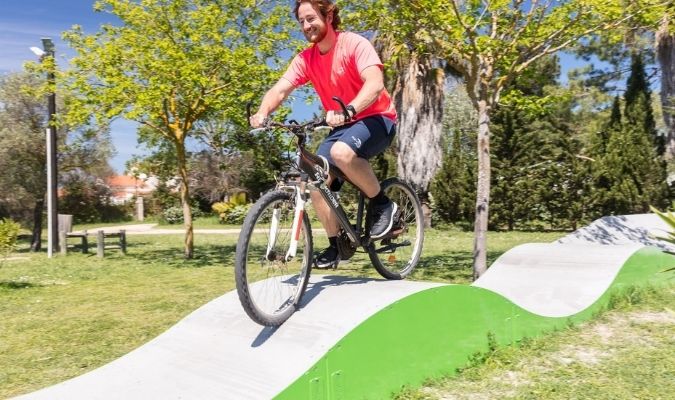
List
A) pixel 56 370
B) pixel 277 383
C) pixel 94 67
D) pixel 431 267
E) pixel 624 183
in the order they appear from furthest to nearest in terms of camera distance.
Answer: pixel 624 183 → pixel 94 67 → pixel 431 267 → pixel 56 370 → pixel 277 383

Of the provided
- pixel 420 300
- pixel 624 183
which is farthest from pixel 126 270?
pixel 624 183

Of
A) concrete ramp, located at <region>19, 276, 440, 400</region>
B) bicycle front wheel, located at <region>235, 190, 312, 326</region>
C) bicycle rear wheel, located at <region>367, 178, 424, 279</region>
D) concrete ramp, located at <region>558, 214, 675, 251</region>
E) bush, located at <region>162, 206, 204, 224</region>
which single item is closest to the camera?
concrete ramp, located at <region>19, 276, 440, 400</region>

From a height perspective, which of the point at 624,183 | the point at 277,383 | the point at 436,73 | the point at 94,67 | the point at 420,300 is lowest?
the point at 277,383

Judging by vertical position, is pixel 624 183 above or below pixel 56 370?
above

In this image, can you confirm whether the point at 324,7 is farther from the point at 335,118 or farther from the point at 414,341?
the point at 414,341

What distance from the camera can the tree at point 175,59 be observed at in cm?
1406

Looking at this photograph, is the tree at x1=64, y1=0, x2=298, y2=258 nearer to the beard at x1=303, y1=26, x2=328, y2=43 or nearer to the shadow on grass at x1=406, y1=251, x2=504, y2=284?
the shadow on grass at x1=406, y1=251, x2=504, y2=284

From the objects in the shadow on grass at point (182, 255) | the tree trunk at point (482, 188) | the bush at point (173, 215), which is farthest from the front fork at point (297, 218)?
the bush at point (173, 215)

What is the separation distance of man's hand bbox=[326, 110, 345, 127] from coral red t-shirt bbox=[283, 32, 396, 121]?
548 millimetres

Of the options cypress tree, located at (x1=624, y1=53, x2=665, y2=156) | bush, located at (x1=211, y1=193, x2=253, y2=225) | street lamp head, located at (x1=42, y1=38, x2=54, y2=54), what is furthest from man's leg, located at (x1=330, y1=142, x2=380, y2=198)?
bush, located at (x1=211, y1=193, x2=253, y2=225)

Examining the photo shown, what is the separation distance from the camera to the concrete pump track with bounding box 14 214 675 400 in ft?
12.0

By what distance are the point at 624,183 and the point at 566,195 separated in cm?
299

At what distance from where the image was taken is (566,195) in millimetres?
24438

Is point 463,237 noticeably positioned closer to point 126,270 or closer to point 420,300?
point 126,270
